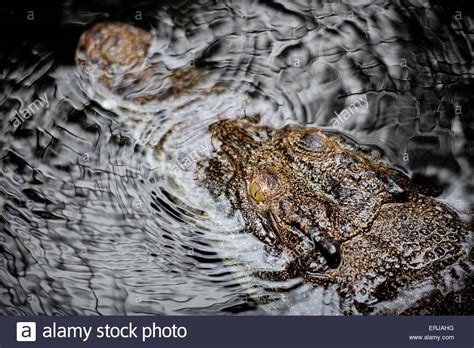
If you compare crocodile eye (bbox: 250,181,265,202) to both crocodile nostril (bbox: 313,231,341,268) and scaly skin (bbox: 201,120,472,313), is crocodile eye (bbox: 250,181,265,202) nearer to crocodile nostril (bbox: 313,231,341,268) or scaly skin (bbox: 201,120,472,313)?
scaly skin (bbox: 201,120,472,313)

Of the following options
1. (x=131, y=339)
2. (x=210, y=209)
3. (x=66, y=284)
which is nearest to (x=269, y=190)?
(x=210, y=209)

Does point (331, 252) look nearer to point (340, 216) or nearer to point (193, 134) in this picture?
point (340, 216)

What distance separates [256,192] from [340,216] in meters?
0.64

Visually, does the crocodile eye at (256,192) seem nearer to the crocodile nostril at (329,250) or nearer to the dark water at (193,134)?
the dark water at (193,134)

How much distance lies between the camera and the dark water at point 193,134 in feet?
12.0

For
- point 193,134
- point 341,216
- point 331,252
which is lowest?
point 331,252

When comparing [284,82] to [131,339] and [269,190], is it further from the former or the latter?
[131,339]

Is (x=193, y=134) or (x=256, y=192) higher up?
(x=193, y=134)

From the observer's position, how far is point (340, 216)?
3342mm

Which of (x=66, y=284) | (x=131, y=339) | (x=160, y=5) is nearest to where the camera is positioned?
(x=131, y=339)

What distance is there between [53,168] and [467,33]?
395cm

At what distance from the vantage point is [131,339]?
340 cm

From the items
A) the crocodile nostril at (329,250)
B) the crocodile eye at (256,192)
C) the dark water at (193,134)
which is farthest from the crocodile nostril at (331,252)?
the crocodile eye at (256,192)

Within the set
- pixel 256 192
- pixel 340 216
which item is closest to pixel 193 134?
pixel 256 192
